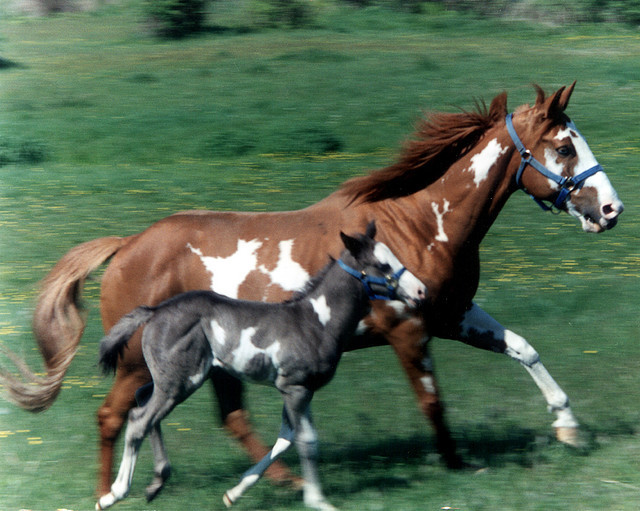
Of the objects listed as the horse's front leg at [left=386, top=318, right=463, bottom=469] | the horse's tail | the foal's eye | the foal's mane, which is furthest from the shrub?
the foal's mane

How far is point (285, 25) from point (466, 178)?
25.3 meters

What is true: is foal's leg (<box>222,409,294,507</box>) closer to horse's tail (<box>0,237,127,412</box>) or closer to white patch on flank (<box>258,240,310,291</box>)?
white patch on flank (<box>258,240,310,291</box>)

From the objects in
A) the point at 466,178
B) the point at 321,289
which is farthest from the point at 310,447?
the point at 466,178

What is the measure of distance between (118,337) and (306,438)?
112 centimetres

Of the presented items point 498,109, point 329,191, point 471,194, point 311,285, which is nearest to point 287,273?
point 311,285

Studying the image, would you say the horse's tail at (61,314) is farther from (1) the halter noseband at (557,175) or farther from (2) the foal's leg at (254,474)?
(1) the halter noseband at (557,175)

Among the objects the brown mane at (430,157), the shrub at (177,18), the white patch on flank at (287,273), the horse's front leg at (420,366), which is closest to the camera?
the horse's front leg at (420,366)

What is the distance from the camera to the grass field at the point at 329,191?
18.8ft

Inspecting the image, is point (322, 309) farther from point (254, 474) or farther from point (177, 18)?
point (177, 18)

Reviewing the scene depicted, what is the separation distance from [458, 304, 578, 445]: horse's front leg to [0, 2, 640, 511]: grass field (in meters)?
0.17

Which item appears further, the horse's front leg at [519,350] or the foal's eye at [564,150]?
the horse's front leg at [519,350]

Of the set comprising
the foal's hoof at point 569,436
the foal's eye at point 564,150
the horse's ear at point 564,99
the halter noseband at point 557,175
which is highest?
the horse's ear at point 564,99

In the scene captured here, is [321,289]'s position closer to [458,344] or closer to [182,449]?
[182,449]

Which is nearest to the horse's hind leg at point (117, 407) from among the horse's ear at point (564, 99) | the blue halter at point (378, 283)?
the blue halter at point (378, 283)
